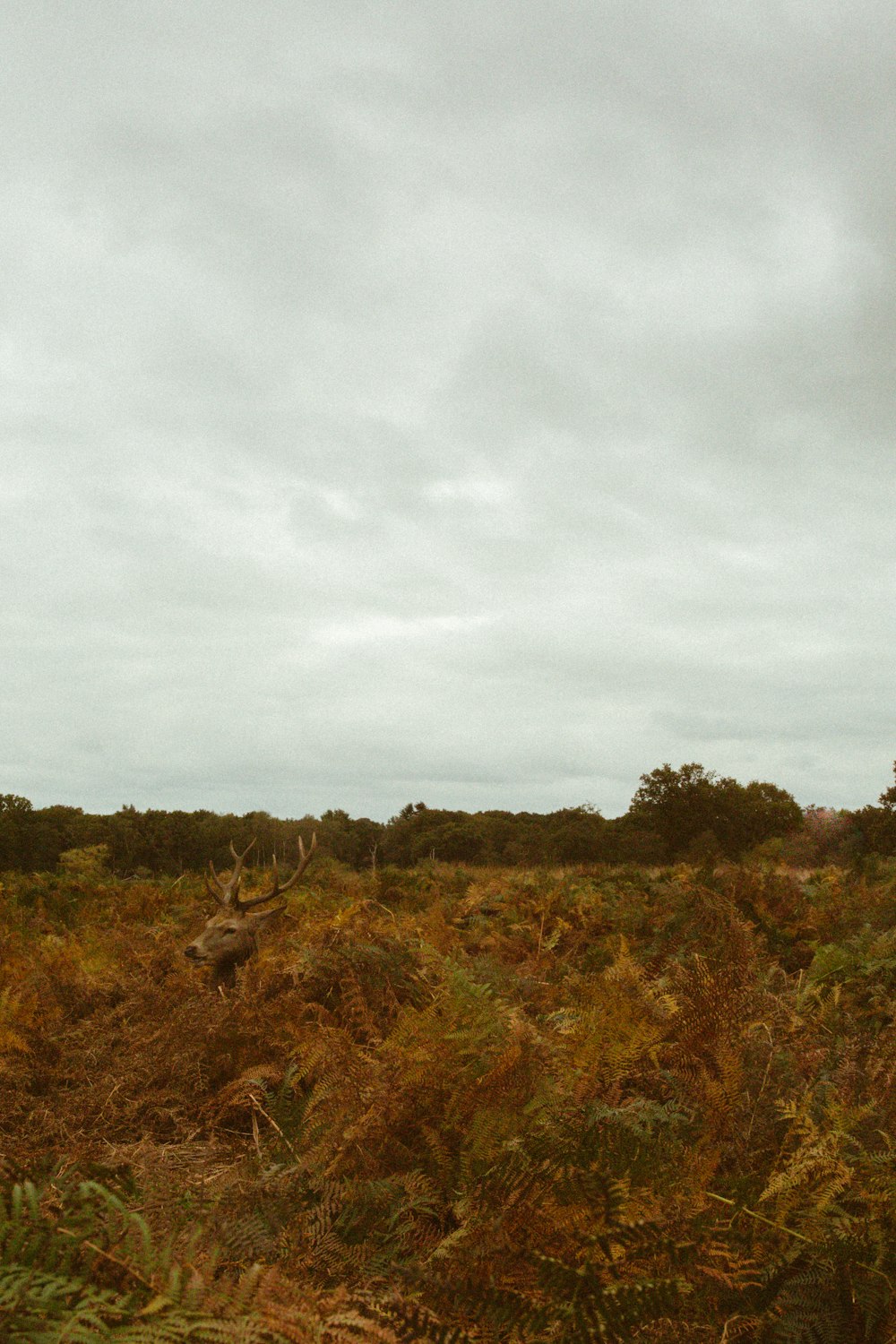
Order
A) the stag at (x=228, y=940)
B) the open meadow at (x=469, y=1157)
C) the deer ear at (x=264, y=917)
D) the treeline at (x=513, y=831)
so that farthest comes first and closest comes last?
the treeline at (x=513, y=831) → the deer ear at (x=264, y=917) → the stag at (x=228, y=940) → the open meadow at (x=469, y=1157)

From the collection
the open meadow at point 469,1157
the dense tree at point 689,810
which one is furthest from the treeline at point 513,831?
the open meadow at point 469,1157

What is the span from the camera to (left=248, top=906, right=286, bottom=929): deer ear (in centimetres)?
703

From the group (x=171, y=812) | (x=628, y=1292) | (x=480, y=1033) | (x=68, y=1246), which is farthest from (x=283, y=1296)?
(x=171, y=812)

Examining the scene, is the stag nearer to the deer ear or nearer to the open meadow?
the deer ear

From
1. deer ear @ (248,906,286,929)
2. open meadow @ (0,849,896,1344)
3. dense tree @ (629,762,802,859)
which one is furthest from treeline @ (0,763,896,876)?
open meadow @ (0,849,896,1344)

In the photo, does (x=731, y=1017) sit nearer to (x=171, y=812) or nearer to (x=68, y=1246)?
(x=68, y=1246)

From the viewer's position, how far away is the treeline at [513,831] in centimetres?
2748

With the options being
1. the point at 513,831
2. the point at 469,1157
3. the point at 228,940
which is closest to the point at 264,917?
the point at 228,940

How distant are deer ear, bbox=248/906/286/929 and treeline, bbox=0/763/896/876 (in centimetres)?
1932

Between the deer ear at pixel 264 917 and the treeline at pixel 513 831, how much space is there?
19316mm

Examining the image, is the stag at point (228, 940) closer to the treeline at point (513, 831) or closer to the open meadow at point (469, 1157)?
the open meadow at point (469, 1157)

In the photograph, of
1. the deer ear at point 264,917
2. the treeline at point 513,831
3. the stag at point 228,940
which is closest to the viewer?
the stag at point 228,940

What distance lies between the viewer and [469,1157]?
2051mm

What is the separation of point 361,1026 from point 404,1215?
195cm
